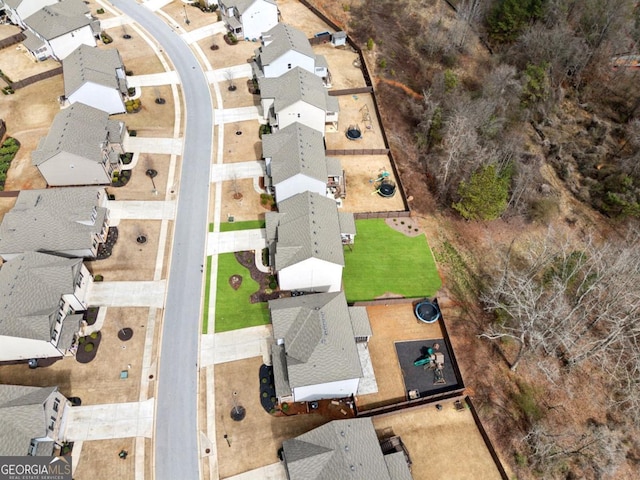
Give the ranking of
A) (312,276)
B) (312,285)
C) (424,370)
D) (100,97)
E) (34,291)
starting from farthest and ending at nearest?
(100,97)
(312,285)
(312,276)
(424,370)
(34,291)

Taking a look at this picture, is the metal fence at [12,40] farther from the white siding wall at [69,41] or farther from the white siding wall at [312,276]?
the white siding wall at [312,276]

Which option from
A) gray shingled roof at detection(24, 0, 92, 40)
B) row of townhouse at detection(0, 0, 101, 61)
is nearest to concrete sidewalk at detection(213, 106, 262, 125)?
row of townhouse at detection(0, 0, 101, 61)

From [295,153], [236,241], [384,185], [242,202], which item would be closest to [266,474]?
[236,241]

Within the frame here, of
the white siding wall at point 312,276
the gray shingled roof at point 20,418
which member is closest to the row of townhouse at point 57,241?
the gray shingled roof at point 20,418

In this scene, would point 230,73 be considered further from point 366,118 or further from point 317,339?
point 317,339

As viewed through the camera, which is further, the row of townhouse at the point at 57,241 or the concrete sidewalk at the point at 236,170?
the concrete sidewalk at the point at 236,170

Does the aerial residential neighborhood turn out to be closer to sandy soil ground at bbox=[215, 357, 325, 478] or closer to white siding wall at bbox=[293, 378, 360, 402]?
sandy soil ground at bbox=[215, 357, 325, 478]
